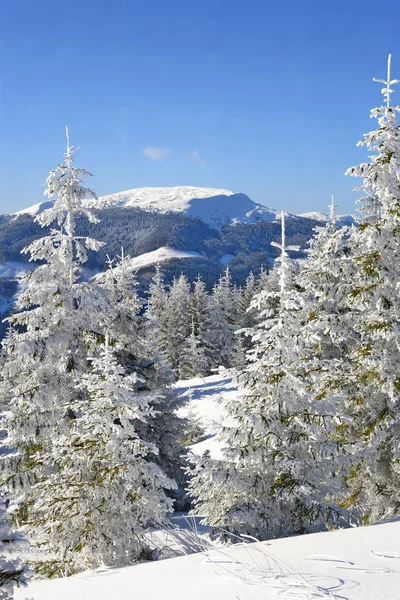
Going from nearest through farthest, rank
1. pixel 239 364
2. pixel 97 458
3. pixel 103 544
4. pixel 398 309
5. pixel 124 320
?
pixel 103 544 → pixel 97 458 → pixel 398 309 → pixel 124 320 → pixel 239 364

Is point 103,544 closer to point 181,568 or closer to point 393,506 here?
point 181,568

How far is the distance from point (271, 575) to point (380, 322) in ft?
21.5

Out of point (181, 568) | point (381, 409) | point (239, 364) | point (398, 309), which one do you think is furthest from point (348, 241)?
point (239, 364)

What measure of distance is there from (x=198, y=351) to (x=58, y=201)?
3365 cm

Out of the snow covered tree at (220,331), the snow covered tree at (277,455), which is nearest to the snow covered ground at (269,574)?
the snow covered tree at (277,455)

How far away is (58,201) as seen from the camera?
12.0 metres

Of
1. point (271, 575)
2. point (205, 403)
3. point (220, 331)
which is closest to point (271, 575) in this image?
point (271, 575)

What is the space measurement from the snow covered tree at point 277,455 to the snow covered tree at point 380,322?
2.00 metres

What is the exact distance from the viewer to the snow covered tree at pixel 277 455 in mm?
8398

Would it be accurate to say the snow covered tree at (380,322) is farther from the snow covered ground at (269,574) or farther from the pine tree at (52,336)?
the pine tree at (52,336)

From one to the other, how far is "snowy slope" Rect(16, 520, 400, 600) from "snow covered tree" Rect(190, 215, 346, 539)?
1.42 meters

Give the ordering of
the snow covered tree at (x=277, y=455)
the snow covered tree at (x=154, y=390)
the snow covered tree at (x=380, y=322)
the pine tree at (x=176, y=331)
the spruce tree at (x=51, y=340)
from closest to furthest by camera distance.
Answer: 1. the snow covered tree at (x=277, y=455)
2. the snow covered tree at (x=380, y=322)
3. the spruce tree at (x=51, y=340)
4. the snow covered tree at (x=154, y=390)
5. the pine tree at (x=176, y=331)

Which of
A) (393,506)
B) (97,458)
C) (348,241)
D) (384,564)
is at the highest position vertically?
(348,241)

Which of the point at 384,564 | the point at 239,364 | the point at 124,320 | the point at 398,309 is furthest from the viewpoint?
the point at 239,364
